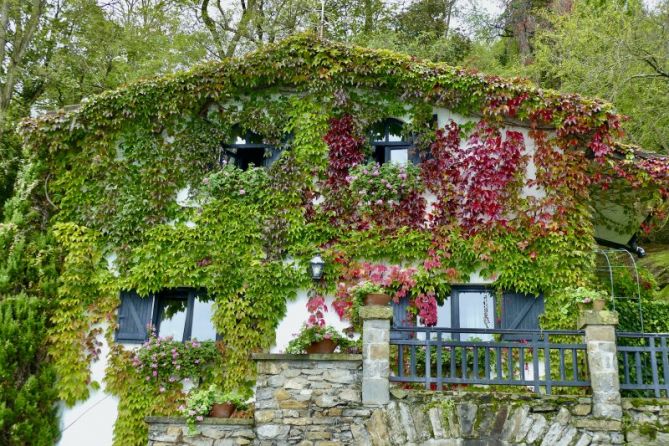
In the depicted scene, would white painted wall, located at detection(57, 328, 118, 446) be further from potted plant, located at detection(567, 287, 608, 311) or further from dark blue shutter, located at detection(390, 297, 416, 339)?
potted plant, located at detection(567, 287, 608, 311)

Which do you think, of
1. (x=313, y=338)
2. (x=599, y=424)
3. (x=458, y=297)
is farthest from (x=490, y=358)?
(x=313, y=338)

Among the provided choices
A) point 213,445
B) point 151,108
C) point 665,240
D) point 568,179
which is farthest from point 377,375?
point 665,240

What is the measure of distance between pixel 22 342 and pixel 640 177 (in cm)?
1029

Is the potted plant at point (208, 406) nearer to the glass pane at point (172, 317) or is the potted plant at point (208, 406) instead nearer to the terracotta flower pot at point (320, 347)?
the terracotta flower pot at point (320, 347)

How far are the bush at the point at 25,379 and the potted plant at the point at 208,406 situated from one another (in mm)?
2819

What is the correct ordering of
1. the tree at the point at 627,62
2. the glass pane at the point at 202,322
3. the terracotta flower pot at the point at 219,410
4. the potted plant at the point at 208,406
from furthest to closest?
1. the tree at the point at 627,62
2. the glass pane at the point at 202,322
3. the terracotta flower pot at the point at 219,410
4. the potted plant at the point at 208,406

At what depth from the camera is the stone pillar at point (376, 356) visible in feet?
23.3

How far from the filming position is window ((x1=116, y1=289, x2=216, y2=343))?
9602mm

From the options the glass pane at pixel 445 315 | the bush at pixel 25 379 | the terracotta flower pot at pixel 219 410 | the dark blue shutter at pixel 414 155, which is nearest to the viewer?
the terracotta flower pot at pixel 219 410

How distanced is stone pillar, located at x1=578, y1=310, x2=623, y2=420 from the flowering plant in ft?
18.0

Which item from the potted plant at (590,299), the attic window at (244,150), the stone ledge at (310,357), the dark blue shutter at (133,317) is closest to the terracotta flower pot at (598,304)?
the potted plant at (590,299)

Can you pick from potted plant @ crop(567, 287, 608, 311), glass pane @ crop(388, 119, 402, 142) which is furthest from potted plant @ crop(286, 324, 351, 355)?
glass pane @ crop(388, 119, 402, 142)

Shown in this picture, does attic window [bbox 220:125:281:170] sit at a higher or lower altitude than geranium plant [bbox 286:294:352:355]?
higher

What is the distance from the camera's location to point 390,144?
10555 millimetres
